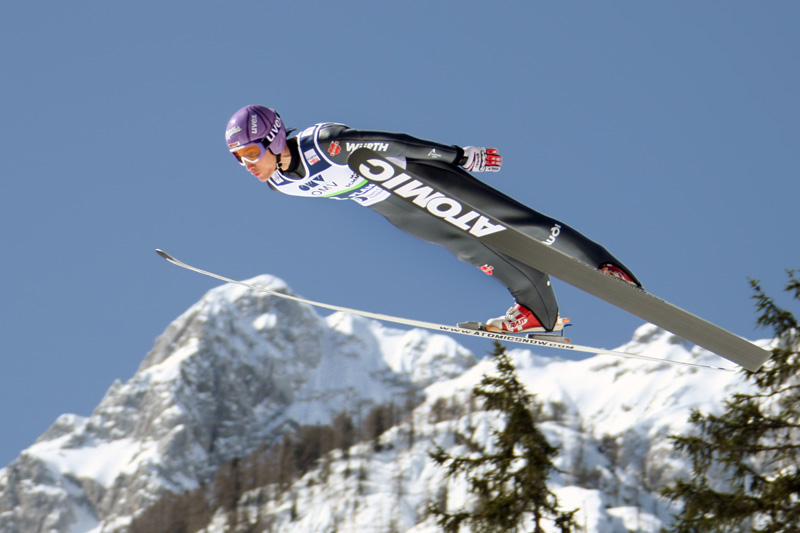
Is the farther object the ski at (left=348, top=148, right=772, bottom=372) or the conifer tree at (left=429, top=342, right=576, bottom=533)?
the conifer tree at (left=429, top=342, right=576, bottom=533)

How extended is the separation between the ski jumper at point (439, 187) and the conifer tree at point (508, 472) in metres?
6.46

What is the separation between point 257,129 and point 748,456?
10.2 metres

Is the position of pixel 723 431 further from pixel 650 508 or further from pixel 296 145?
pixel 650 508

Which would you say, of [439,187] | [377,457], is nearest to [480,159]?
[439,187]

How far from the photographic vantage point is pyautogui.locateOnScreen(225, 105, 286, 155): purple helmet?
7.36 meters

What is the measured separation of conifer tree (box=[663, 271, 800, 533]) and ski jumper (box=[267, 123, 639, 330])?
20.1 feet

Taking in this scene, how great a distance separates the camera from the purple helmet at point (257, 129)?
290 inches

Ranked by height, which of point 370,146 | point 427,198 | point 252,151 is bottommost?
point 427,198

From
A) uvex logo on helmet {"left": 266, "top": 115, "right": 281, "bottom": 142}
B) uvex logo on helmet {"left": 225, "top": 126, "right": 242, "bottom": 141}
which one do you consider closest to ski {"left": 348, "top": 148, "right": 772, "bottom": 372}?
uvex logo on helmet {"left": 266, "top": 115, "right": 281, "bottom": 142}

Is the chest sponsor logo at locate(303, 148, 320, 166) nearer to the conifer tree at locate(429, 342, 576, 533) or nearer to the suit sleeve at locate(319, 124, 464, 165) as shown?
the suit sleeve at locate(319, 124, 464, 165)

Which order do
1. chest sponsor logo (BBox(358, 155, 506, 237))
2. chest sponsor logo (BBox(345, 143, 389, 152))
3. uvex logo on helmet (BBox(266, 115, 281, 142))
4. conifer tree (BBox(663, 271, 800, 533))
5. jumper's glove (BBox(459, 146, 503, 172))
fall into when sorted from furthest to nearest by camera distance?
1. conifer tree (BBox(663, 271, 800, 533))
2. jumper's glove (BBox(459, 146, 503, 172))
3. uvex logo on helmet (BBox(266, 115, 281, 142))
4. chest sponsor logo (BBox(345, 143, 389, 152))
5. chest sponsor logo (BBox(358, 155, 506, 237))

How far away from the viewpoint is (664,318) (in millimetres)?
7500

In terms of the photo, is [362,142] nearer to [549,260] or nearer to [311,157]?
[311,157]

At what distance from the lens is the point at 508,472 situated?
15273 millimetres
